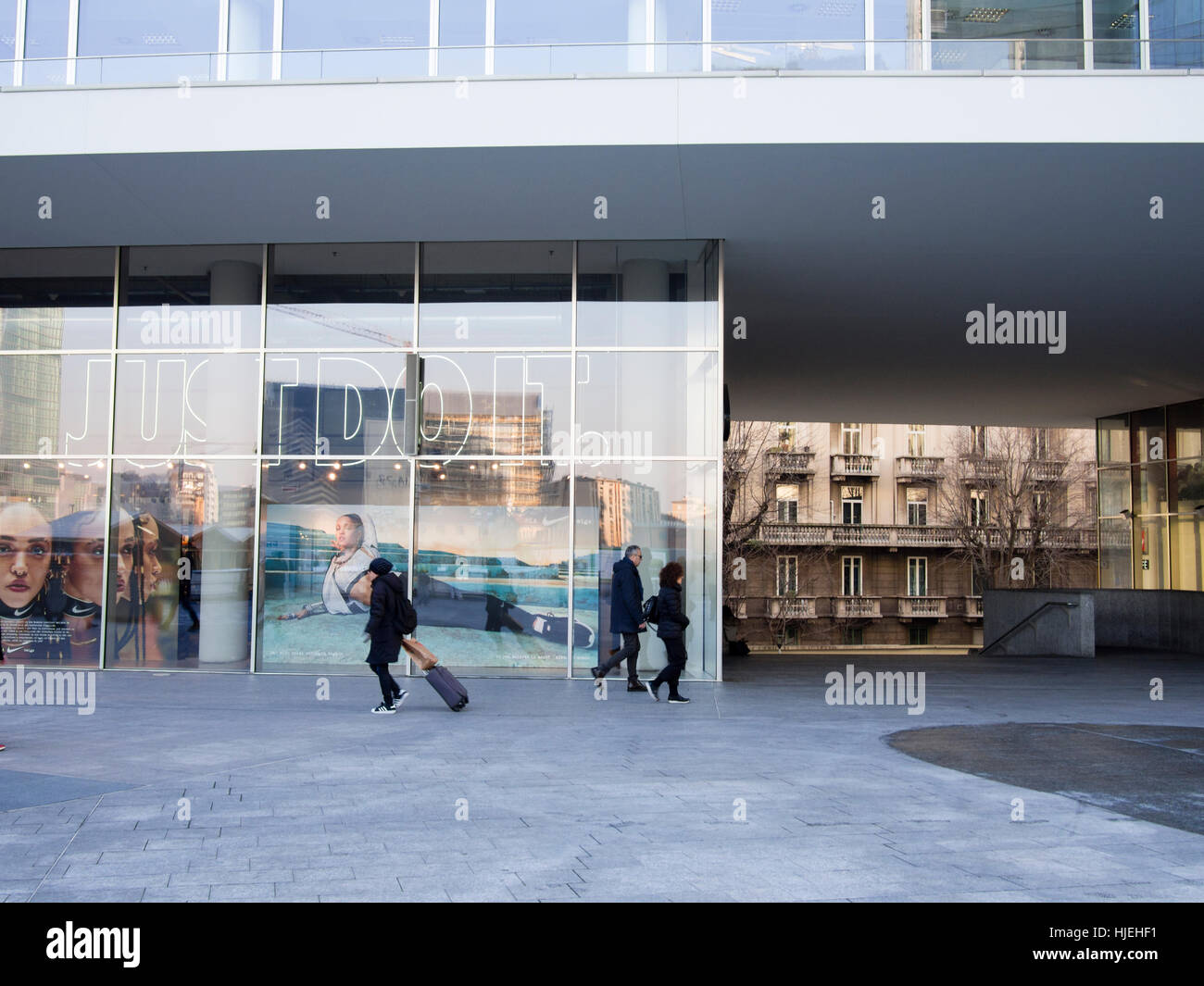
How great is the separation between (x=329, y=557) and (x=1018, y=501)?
39.5 m

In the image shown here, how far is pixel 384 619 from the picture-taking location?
1166cm

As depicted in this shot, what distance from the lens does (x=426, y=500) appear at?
1551 centimetres

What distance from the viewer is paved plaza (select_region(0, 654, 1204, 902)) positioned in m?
5.39

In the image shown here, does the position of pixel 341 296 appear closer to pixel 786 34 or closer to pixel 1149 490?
pixel 786 34

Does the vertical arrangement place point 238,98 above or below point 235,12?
below

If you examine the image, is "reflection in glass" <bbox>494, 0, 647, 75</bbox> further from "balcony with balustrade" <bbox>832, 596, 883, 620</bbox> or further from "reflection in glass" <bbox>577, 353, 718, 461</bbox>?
"balcony with balustrade" <bbox>832, 596, 883, 620</bbox>

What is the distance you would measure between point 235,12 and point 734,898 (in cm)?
1286

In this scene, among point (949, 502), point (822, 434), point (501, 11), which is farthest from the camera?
point (822, 434)

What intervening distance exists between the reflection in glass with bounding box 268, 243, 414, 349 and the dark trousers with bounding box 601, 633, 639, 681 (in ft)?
17.7

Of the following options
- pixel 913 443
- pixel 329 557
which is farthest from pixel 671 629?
pixel 913 443

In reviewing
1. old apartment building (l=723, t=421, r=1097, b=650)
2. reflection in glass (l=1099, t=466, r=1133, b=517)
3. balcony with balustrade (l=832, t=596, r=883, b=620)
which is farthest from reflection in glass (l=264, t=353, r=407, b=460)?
balcony with balustrade (l=832, t=596, r=883, b=620)

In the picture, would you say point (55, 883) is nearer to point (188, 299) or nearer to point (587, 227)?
point (587, 227)

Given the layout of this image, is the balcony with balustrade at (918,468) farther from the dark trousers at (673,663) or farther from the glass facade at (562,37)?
the dark trousers at (673,663)
